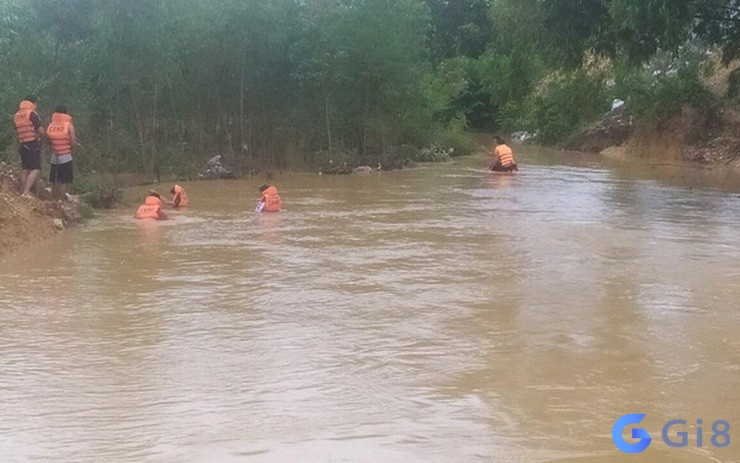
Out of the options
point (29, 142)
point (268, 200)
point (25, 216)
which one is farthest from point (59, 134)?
point (268, 200)

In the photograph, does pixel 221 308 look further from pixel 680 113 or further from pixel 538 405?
pixel 680 113

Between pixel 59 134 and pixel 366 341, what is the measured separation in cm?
932

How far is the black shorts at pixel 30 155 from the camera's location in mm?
14086

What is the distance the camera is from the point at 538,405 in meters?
5.71

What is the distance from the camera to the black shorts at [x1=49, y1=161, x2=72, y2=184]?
14836mm

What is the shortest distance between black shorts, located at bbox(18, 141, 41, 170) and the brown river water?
1.29m

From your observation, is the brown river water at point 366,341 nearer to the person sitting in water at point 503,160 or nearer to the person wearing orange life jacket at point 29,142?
the person wearing orange life jacket at point 29,142

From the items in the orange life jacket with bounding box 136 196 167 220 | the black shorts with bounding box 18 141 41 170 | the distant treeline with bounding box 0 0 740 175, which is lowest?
the orange life jacket with bounding box 136 196 167 220

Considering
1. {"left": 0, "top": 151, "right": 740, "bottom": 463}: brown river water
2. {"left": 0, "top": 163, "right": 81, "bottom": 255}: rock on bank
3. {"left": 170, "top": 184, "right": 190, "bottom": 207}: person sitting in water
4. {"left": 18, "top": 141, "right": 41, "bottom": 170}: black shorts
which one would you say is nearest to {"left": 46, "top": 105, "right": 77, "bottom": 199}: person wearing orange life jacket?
{"left": 0, "top": 163, "right": 81, "bottom": 255}: rock on bank

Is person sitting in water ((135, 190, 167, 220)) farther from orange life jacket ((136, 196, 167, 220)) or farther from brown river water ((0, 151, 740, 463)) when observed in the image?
brown river water ((0, 151, 740, 463))

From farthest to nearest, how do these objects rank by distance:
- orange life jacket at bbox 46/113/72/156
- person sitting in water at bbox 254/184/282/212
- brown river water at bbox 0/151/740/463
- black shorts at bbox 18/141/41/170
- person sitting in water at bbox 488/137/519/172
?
person sitting in water at bbox 488/137/519/172 < person sitting in water at bbox 254/184/282/212 < orange life jacket at bbox 46/113/72/156 < black shorts at bbox 18/141/41/170 < brown river water at bbox 0/151/740/463

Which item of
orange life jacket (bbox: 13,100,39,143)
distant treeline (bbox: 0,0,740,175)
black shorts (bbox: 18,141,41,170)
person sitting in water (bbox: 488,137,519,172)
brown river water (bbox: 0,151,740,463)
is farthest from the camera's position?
person sitting in water (bbox: 488,137,519,172)

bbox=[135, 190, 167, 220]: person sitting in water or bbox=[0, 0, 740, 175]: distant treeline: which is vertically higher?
bbox=[0, 0, 740, 175]: distant treeline

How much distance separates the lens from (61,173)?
48.7ft
